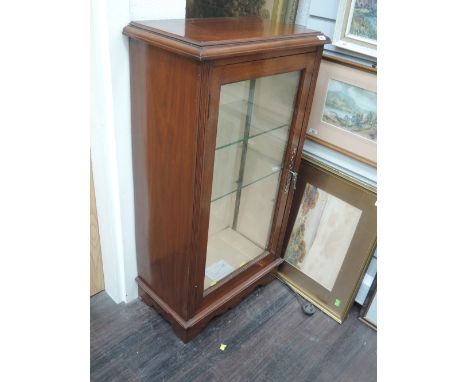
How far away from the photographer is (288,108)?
148 cm

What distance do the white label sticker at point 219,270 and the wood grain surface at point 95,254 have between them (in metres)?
0.51

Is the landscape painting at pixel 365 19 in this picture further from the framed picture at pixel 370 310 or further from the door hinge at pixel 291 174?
the framed picture at pixel 370 310

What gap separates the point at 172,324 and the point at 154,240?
408 millimetres

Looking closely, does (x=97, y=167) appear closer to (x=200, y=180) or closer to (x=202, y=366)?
(x=200, y=180)

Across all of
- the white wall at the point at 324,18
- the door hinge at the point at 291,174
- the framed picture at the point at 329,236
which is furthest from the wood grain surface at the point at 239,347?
the white wall at the point at 324,18

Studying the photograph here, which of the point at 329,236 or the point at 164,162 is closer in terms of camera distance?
the point at 164,162

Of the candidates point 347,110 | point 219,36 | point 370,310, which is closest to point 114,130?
Result: point 219,36

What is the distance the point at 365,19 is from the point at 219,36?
0.63 meters

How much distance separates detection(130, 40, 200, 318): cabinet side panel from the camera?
1117mm

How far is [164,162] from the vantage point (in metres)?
1.29

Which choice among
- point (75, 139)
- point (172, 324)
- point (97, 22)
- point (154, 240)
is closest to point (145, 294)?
point (172, 324)

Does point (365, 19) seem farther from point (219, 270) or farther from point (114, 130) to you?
point (219, 270)

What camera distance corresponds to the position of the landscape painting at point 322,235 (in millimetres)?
1671

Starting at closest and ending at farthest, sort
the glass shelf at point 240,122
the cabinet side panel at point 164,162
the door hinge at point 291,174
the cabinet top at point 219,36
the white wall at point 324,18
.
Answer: the cabinet top at point 219,36 < the cabinet side panel at point 164,162 < the glass shelf at point 240,122 < the white wall at point 324,18 < the door hinge at point 291,174
